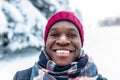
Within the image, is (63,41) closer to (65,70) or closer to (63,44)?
(63,44)

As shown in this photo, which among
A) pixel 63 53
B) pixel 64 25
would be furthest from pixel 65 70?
pixel 64 25

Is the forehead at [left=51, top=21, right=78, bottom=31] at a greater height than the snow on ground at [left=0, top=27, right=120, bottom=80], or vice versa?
the forehead at [left=51, top=21, right=78, bottom=31]

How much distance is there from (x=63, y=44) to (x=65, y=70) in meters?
0.17

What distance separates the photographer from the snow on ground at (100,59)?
20.3ft

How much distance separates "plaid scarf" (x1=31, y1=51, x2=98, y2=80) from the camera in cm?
229

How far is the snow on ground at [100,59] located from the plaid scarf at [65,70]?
3.45 metres

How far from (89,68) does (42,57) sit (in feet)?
0.99

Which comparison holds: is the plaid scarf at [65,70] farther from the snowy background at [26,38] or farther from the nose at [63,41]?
the snowy background at [26,38]

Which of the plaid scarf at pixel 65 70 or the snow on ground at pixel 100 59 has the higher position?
the plaid scarf at pixel 65 70

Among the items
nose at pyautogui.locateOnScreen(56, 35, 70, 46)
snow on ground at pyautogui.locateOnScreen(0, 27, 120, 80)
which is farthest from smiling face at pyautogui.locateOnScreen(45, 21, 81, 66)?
snow on ground at pyautogui.locateOnScreen(0, 27, 120, 80)

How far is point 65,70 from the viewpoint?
7.50ft

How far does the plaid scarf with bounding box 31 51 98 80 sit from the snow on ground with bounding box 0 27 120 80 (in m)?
3.45

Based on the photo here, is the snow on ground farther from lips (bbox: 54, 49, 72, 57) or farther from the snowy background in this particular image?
lips (bbox: 54, 49, 72, 57)

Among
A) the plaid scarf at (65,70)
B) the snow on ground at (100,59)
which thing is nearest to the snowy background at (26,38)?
the snow on ground at (100,59)
